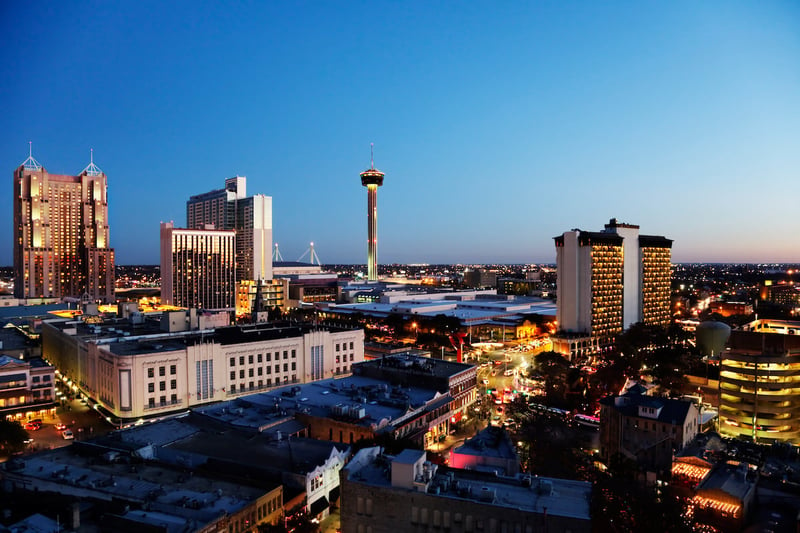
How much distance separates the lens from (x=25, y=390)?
227 feet

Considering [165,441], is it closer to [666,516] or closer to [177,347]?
[177,347]

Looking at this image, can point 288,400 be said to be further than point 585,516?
Yes

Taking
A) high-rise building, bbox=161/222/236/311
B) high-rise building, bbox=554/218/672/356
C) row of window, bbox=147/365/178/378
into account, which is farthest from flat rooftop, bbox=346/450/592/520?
high-rise building, bbox=161/222/236/311

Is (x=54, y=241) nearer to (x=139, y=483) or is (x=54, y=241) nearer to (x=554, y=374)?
(x=554, y=374)

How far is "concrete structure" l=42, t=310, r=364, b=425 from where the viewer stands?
64.0 meters

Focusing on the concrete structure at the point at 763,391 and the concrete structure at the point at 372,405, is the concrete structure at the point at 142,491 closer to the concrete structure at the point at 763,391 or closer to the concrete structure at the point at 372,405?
the concrete structure at the point at 372,405

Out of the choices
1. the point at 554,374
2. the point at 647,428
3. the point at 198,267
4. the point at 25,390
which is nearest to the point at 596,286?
the point at 554,374

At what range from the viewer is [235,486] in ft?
117

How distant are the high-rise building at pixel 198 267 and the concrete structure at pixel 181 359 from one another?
290ft

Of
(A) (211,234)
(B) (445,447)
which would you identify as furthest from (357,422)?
(A) (211,234)

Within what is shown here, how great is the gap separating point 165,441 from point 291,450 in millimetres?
11520

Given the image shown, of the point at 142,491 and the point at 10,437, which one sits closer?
the point at 142,491

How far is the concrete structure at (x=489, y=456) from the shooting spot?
39.9 meters

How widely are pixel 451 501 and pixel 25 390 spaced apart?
205 ft
